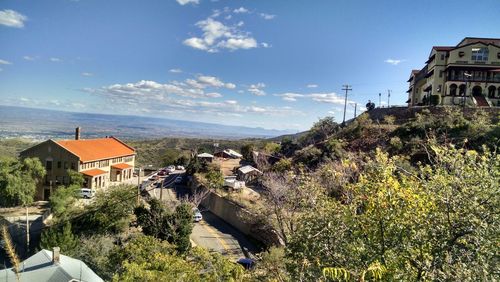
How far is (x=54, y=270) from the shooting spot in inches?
637

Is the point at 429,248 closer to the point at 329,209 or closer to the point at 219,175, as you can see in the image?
the point at 329,209

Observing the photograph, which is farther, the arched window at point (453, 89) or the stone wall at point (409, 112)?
the arched window at point (453, 89)

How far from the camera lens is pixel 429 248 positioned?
637cm

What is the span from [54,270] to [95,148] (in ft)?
95.0

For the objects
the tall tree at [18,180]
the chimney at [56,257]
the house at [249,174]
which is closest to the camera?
the chimney at [56,257]

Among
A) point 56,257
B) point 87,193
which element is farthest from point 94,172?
point 56,257

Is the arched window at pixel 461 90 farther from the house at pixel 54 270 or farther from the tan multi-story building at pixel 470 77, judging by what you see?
the house at pixel 54 270

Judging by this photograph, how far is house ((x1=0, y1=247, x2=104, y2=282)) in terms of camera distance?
51.7ft

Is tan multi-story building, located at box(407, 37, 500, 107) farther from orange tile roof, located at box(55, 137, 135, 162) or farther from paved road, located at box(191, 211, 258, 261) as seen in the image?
orange tile roof, located at box(55, 137, 135, 162)

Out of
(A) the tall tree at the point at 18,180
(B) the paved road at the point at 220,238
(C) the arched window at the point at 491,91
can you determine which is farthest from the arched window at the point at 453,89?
(A) the tall tree at the point at 18,180

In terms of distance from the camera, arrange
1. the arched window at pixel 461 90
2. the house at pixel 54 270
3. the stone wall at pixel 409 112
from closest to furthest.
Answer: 1. the house at pixel 54 270
2. the stone wall at pixel 409 112
3. the arched window at pixel 461 90

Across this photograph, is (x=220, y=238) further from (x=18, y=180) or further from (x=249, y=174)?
(x=18, y=180)

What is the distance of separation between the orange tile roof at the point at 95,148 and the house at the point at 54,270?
72.3 feet

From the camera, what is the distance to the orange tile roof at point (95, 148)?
127 ft
